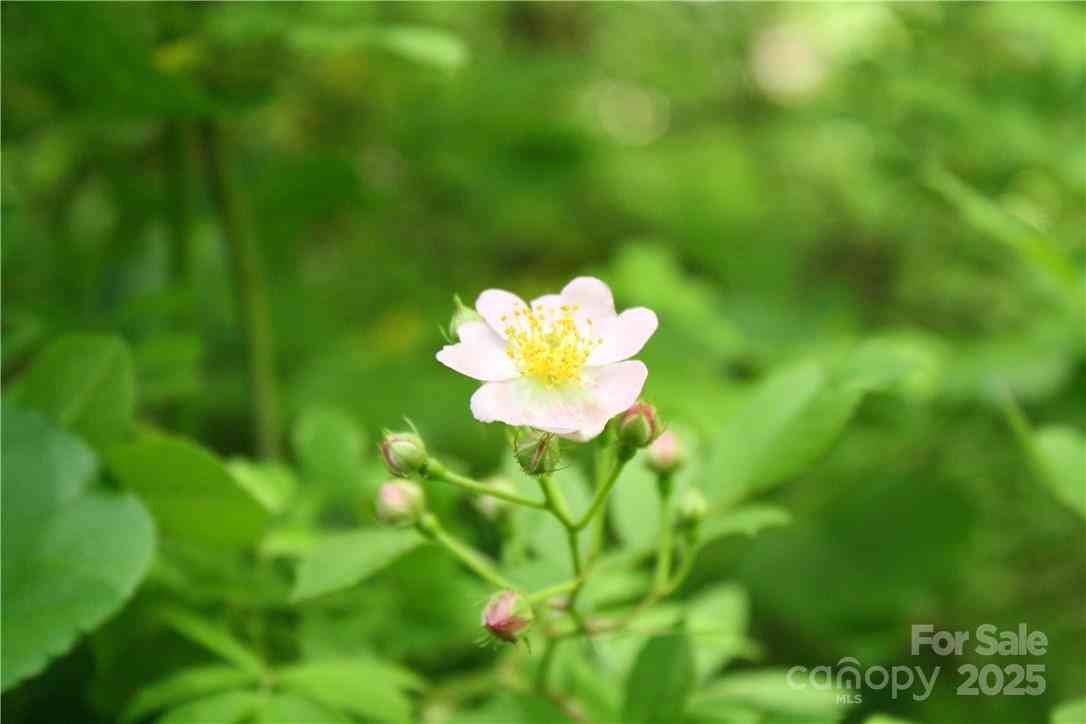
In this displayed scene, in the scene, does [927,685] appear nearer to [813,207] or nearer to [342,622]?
[342,622]

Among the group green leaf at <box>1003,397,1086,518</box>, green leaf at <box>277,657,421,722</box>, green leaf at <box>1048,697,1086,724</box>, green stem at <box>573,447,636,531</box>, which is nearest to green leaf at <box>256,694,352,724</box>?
green leaf at <box>277,657,421,722</box>

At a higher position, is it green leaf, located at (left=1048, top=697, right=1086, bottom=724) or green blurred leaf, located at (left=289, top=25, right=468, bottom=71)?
green blurred leaf, located at (left=289, top=25, right=468, bottom=71)

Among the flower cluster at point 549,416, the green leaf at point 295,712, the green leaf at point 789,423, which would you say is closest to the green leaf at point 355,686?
the green leaf at point 295,712

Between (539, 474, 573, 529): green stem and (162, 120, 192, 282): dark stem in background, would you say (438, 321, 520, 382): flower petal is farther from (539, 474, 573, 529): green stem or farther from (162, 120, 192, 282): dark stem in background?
(162, 120, 192, 282): dark stem in background

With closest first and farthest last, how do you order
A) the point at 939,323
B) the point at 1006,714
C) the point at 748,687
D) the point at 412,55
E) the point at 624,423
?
1. the point at 624,423
2. the point at 748,687
3. the point at 412,55
4. the point at 1006,714
5. the point at 939,323

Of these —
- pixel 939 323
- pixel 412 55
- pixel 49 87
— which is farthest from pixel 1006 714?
pixel 49 87

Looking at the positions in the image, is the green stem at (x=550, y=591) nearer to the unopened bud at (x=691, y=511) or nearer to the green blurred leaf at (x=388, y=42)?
the unopened bud at (x=691, y=511)
